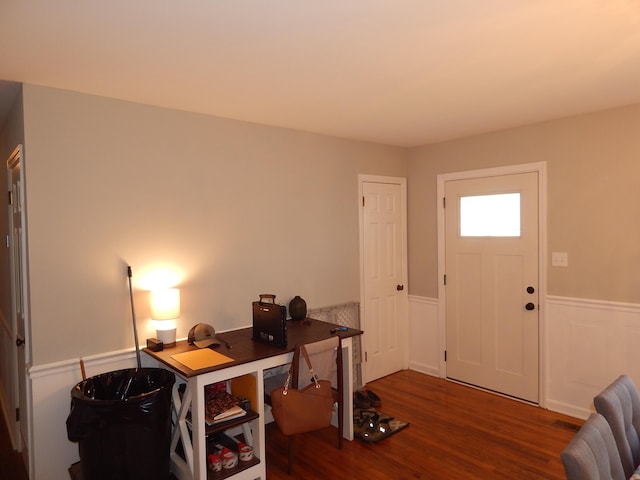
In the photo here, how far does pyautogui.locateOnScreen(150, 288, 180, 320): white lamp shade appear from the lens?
2713 millimetres

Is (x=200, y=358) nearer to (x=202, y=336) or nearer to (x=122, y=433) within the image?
(x=202, y=336)

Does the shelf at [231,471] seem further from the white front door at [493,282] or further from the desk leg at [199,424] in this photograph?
the white front door at [493,282]

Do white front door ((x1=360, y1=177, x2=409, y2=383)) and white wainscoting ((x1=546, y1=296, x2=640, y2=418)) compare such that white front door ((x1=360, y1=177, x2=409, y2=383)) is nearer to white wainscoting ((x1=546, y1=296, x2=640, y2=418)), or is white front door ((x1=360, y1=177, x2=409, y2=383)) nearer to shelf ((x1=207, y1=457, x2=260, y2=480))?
white wainscoting ((x1=546, y1=296, x2=640, y2=418))

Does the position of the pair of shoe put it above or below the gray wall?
below

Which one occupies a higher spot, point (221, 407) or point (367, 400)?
point (221, 407)

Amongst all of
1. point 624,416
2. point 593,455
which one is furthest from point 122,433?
point 624,416

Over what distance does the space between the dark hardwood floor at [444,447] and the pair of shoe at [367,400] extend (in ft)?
0.29

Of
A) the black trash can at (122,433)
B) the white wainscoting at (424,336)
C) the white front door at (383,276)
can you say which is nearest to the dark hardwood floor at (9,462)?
the black trash can at (122,433)

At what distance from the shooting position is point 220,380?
2.44m

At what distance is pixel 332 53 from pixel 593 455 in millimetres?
1922

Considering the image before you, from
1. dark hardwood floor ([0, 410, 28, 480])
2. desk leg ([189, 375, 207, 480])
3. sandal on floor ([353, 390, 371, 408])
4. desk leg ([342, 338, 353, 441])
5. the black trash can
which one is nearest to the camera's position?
the black trash can

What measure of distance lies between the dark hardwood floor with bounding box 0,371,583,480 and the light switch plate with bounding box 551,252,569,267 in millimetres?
1261

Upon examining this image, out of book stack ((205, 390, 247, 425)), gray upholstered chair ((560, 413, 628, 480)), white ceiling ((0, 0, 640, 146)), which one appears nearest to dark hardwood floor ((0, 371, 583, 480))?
book stack ((205, 390, 247, 425))

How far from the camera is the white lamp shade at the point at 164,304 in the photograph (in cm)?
271
